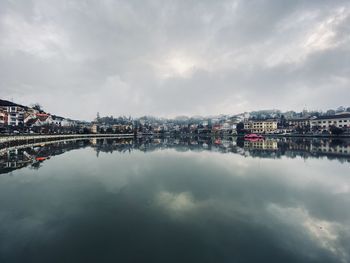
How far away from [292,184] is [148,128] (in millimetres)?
134068

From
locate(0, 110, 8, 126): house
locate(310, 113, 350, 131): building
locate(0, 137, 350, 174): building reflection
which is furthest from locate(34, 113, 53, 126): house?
locate(310, 113, 350, 131): building

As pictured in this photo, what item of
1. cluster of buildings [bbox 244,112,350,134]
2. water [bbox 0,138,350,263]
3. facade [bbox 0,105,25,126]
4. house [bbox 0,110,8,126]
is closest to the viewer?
water [bbox 0,138,350,263]

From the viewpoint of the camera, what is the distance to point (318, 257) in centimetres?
535

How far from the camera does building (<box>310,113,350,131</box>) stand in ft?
260

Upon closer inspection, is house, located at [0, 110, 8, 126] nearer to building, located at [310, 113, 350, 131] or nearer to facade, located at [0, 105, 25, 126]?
facade, located at [0, 105, 25, 126]

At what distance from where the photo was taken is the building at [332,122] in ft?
260

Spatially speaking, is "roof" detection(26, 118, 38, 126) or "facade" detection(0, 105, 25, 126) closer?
"facade" detection(0, 105, 25, 126)

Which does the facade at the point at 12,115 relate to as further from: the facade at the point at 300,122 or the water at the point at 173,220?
the facade at the point at 300,122

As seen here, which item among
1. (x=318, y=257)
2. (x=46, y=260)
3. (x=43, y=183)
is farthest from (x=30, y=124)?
(x=318, y=257)

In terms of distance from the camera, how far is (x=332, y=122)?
84.1 meters

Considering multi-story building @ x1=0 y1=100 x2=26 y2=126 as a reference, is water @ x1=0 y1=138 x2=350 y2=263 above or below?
below

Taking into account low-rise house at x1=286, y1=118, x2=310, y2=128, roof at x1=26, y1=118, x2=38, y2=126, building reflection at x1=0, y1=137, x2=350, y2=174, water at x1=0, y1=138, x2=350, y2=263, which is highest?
low-rise house at x1=286, y1=118, x2=310, y2=128

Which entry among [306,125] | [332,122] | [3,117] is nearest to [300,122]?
[306,125]

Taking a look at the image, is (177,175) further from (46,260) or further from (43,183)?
(46,260)
